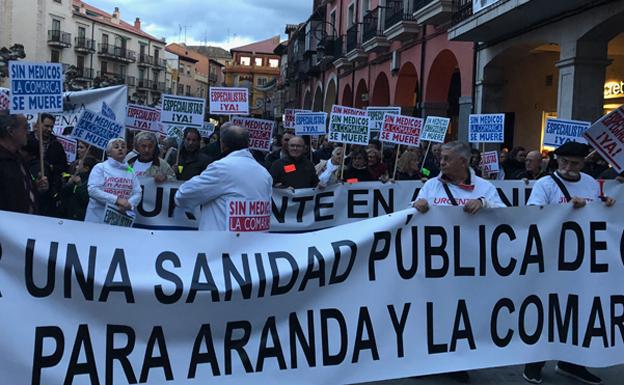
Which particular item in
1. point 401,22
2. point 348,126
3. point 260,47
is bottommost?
point 348,126

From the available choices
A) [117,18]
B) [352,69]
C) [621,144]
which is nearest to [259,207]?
[621,144]

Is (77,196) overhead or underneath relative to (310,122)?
underneath

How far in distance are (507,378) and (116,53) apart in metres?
84.4

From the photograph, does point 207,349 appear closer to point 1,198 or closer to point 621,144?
point 1,198

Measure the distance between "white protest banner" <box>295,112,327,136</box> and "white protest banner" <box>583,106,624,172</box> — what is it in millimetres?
7050

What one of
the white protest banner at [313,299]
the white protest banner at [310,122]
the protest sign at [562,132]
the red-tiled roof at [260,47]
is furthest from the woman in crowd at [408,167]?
the red-tiled roof at [260,47]

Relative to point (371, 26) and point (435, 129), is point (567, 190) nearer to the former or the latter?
point (435, 129)

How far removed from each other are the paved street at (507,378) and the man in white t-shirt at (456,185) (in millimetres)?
1319

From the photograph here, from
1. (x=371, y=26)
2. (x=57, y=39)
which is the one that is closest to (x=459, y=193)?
(x=371, y=26)

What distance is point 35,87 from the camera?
6723 mm

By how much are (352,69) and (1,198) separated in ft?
92.0

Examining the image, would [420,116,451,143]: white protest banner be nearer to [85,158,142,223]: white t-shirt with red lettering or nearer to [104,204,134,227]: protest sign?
[85,158,142,223]: white t-shirt with red lettering

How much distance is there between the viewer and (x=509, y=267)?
461 cm

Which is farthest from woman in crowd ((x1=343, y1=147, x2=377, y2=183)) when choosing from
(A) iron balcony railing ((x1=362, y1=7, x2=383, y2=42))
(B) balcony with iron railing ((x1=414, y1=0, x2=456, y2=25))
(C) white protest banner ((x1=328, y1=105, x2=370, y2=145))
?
(A) iron balcony railing ((x1=362, y1=7, x2=383, y2=42))
